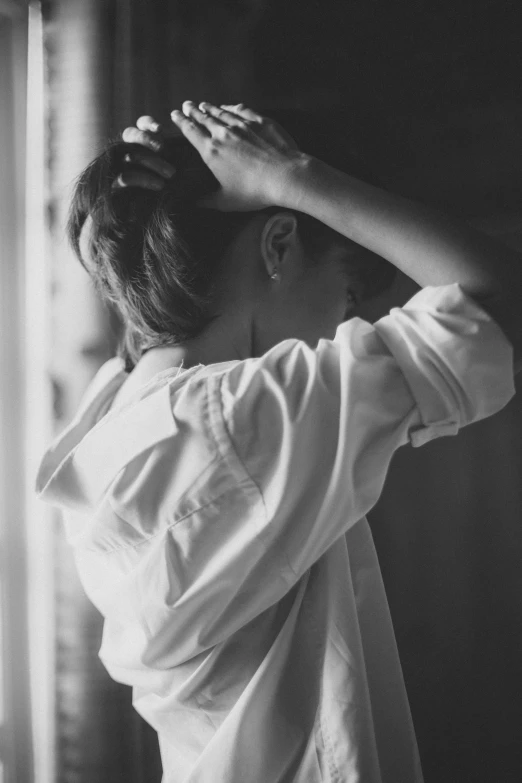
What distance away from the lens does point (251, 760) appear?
576 millimetres

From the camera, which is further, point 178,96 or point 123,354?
point 178,96

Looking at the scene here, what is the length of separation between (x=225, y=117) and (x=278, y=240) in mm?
135

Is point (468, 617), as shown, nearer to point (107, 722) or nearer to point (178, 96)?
point (107, 722)

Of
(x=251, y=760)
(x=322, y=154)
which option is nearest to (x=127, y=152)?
(x=322, y=154)

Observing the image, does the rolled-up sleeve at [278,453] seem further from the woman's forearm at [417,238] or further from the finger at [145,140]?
the finger at [145,140]

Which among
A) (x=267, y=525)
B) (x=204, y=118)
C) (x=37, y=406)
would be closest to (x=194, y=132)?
(x=204, y=118)

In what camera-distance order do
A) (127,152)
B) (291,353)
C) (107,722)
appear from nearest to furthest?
(291,353) < (127,152) < (107,722)

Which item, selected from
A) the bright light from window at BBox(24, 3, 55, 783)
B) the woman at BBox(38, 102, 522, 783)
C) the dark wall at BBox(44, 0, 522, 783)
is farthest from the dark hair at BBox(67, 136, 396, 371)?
the bright light from window at BBox(24, 3, 55, 783)

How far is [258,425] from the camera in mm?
504

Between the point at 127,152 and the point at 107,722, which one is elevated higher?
the point at 127,152

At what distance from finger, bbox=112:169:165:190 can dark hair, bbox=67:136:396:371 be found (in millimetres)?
11

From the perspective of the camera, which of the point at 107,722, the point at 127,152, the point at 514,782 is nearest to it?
the point at 127,152

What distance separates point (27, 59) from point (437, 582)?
1.09m

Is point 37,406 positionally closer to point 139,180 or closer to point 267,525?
point 139,180
